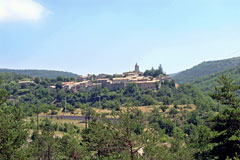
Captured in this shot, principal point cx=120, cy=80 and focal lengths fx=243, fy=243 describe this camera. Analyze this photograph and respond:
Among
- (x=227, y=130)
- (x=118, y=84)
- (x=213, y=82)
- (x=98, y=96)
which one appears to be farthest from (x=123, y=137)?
(x=213, y=82)

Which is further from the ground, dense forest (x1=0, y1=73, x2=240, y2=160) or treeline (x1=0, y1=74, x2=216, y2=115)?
dense forest (x1=0, y1=73, x2=240, y2=160)

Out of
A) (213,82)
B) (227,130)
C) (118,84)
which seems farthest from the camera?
(213,82)

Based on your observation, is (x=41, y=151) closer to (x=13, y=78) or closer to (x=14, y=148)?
(x=14, y=148)

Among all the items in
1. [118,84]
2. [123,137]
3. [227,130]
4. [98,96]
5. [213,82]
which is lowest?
[98,96]

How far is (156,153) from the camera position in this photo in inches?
680

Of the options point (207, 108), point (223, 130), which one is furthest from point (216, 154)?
point (207, 108)

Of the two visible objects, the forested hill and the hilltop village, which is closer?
the hilltop village

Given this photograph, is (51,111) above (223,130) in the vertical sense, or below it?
below

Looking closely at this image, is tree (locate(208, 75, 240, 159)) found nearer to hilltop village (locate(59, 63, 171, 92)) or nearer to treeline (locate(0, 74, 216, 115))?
treeline (locate(0, 74, 216, 115))

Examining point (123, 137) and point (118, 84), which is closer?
point (123, 137)

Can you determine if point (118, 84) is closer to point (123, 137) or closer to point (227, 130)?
point (227, 130)

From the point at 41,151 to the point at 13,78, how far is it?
13400 cm

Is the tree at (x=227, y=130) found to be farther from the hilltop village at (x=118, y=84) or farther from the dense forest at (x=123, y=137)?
the hilltop village at (x=118, y=84)

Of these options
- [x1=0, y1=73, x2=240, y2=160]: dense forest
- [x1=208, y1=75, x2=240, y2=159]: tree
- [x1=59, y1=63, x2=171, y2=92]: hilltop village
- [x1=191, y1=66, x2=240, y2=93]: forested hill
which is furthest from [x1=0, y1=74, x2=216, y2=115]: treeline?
[x1=208, y1=75, x2=240, y2=159]: tree
